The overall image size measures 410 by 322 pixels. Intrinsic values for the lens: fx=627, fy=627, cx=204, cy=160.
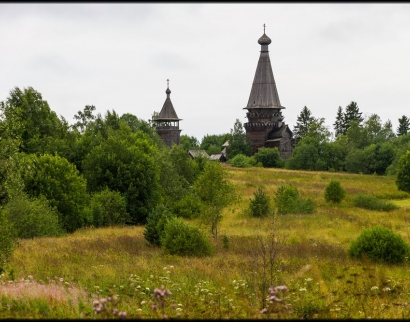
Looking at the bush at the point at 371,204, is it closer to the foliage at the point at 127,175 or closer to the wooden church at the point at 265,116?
the foliage at the point at 127,175

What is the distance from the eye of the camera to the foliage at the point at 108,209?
36750 mm

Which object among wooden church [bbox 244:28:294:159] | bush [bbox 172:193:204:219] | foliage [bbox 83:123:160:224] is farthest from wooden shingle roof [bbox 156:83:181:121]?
bush [bbox 172:193:204:219]

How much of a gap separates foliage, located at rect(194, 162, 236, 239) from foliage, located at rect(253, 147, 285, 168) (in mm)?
56431

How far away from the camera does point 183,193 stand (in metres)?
42.6

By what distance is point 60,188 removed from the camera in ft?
114

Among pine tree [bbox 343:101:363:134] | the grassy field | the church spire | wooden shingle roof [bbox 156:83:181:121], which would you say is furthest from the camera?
pine tree [bbox 343:101:363:134]

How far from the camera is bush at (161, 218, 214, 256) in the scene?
22.2m

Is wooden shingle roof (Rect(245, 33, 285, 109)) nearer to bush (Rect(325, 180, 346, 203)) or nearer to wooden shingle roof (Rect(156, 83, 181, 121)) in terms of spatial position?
wooden shingle roof (Rect(156, 83, 181, 121))

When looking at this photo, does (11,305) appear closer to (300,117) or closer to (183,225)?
(183,225)

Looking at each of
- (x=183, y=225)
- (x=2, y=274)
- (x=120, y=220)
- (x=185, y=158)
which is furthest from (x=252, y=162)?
(x=2, y=274)

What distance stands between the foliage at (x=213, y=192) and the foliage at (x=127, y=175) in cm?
1152

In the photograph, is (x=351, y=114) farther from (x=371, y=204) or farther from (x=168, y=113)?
(x=371, y=204)

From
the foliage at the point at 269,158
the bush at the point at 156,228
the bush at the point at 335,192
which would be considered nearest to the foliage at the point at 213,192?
the bush at the point at 156,228

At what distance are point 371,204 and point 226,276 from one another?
2888cm
